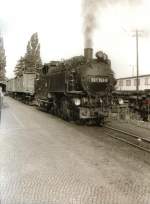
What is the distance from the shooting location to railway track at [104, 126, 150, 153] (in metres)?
11.0

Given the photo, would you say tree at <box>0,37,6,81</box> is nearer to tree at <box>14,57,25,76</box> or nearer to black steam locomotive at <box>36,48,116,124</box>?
tree at <box>14,57,25,76</box>

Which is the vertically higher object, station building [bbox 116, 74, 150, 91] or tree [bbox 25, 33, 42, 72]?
tree [bbox 25, 33, 42, 72]

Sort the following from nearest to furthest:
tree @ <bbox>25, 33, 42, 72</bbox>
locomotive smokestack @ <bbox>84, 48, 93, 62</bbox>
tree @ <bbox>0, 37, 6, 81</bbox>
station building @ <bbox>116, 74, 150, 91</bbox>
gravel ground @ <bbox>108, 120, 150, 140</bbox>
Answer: gravel ground @ <bbox>108, 120, 150, 140</bbox> < locomotive smokestack @ <bbox>84, 48, 93, 62</bbox> < station building @ <bbox>116, 74, 150, 91</bbox> < tree @ <bbox>0, 37, 6, 81</bbox> < tree @ <bbox>25, 33, 42, 72</bbox>

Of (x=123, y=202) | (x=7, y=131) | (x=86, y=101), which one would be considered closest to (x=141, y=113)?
(x=86, y=101)

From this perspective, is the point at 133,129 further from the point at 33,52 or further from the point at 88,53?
the point at 33,52

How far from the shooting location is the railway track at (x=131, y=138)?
1099 cm

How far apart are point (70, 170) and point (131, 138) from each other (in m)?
5.06

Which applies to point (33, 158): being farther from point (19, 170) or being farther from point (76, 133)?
point (76, 133)

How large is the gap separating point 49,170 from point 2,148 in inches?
116

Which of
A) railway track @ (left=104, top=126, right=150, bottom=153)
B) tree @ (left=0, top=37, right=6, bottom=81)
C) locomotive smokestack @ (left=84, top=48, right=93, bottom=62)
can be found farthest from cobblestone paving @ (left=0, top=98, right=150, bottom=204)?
tree @ (left=0, top=37, right=6, bottom=81)

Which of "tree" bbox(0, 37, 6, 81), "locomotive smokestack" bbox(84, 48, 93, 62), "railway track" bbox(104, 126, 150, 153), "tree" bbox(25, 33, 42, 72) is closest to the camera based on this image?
"railway track" bbox(104, 126, 150, 153)

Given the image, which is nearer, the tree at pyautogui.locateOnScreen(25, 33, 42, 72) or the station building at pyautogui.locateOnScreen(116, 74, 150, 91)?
the station building at pyautogui.locateOnScreen(116, 74, 150, 91)

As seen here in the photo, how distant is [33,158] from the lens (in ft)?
29.8

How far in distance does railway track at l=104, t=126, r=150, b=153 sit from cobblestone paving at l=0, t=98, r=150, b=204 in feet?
1.11
